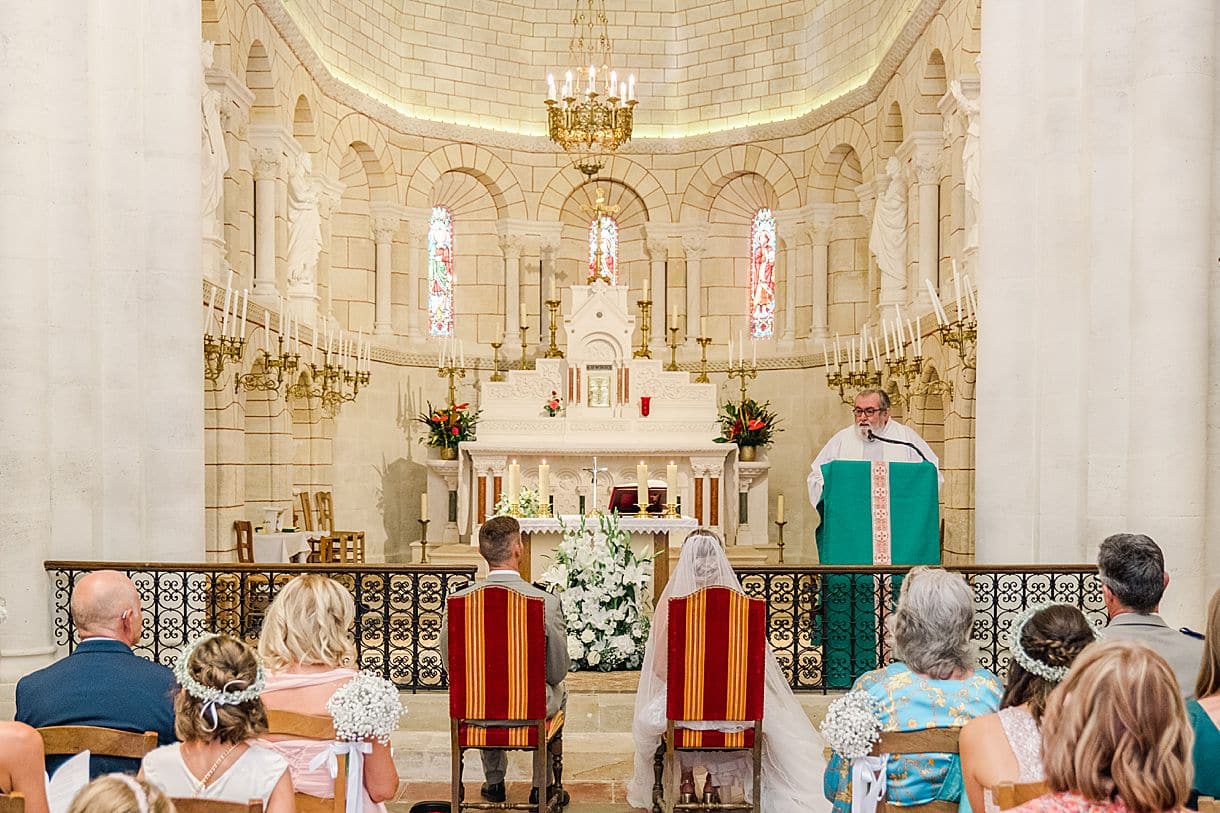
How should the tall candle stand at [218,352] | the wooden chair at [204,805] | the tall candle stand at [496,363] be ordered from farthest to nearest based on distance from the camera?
the tall candle stand at [496,363], the tall candle stand at [218,352], the wooden chair at [204,805]

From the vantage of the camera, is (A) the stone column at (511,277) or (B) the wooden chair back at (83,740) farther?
(A) the stone column at (511,277)

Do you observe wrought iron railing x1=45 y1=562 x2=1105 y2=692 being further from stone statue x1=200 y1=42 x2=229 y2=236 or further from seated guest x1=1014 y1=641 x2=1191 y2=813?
stone statue x1=200 y1=42 x2=229 y2=236

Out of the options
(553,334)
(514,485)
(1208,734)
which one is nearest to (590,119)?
(553,334)

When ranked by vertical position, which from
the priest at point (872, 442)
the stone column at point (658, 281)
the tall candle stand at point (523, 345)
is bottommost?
the priest at point (872, 442)

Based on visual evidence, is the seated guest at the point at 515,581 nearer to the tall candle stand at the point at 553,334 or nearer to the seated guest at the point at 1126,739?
the seated guest at the point at 1126,739

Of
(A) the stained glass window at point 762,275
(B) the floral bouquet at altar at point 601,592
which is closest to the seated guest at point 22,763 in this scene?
(B) the floral bouquet at altar at point 601,592

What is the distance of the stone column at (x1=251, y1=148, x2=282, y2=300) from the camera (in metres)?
12.7

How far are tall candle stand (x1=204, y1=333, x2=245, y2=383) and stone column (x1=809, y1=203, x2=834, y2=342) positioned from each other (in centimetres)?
856

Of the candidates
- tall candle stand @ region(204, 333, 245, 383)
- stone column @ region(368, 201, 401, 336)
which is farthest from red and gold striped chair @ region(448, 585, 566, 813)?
stone column @ region(368, 201, 401, 336)

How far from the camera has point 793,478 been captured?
16188 millimetres

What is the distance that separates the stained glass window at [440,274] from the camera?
17.2 m

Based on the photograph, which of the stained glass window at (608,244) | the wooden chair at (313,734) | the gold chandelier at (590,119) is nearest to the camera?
the wooden chair at (313,734)

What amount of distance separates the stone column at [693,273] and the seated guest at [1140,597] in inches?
524

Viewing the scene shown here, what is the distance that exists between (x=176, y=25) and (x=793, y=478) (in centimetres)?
1087
